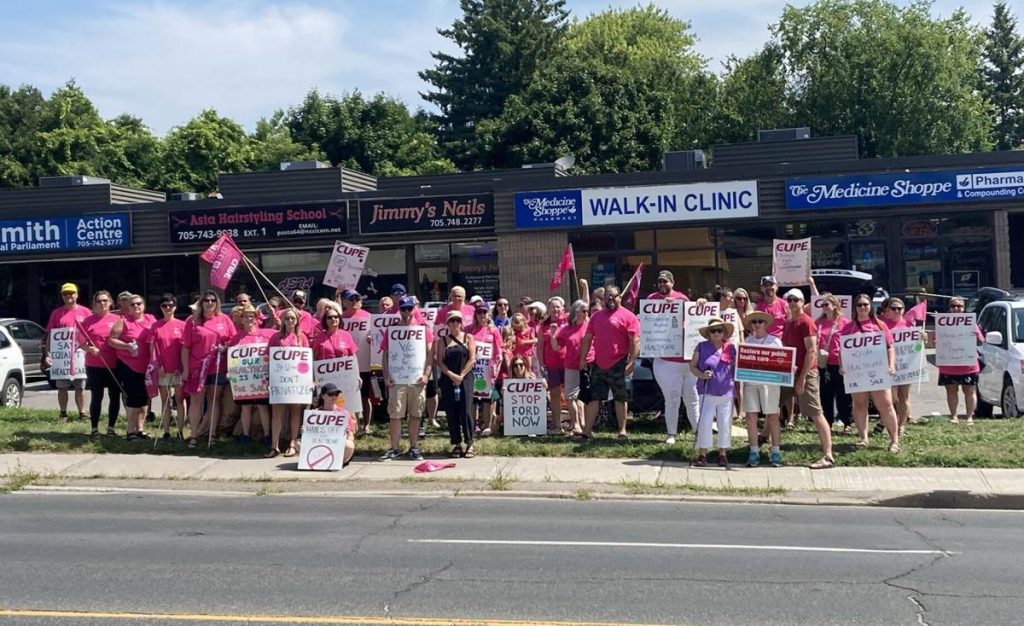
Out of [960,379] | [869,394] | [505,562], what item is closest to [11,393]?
[505,562]

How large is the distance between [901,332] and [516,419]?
196 inches

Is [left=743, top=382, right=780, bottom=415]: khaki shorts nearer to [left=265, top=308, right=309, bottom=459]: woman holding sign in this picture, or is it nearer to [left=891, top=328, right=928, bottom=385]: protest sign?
[left=891, top=328, right=928, bottom=385]: protest sign

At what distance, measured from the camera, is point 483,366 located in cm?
1463

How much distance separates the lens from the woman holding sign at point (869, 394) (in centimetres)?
1335

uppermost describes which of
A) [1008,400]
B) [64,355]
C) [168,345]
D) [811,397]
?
[168,345]

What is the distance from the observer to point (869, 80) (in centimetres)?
5438

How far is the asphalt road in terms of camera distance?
7148mm

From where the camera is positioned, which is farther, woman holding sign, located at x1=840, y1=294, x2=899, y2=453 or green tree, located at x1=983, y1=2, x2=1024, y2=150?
green tree, located at x1=983, y1=2, x2=1024, y2=150

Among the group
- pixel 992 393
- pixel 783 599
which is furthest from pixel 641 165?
pixel 783 599

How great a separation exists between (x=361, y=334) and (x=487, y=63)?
172 feet

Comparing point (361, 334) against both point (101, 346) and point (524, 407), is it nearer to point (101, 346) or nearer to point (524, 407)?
point (524, 407)

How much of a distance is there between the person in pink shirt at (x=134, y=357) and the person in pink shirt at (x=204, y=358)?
2.01 feet

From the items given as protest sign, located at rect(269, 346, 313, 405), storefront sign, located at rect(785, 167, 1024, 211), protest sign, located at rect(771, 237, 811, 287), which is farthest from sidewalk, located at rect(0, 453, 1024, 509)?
storefront sign, located at rect(785, 167, 1024, 211)

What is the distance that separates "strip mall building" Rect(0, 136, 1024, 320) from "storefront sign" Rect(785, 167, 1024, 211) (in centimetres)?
3
